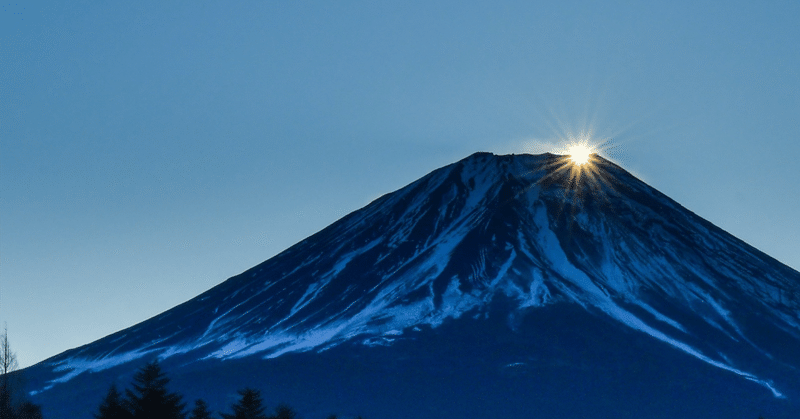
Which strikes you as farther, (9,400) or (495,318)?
(495,318)

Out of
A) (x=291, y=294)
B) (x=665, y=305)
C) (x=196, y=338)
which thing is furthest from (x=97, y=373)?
(x=665, y=305)

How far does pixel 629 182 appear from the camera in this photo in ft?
385

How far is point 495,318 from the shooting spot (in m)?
90.1

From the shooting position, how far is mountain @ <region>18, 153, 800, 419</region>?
81.1 metres

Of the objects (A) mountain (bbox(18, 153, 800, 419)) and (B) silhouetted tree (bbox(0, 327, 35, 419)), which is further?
(A) mountain (bbox(18, 153, 800, 419))

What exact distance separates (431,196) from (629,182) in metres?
19.8

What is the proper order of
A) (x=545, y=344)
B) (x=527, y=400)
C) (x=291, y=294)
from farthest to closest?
(x=291, y=294) → (x=545, y=344) → (x=527, y=400)

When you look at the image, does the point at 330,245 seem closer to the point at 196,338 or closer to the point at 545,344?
the point at 196,338

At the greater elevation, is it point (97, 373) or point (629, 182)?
point (629, 182)

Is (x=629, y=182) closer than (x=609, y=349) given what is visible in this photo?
No

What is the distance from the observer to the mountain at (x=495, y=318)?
81.1 m

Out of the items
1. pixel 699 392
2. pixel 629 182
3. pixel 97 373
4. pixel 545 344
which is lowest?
pixel 699 392

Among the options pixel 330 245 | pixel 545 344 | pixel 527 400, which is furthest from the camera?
pixel 330 245

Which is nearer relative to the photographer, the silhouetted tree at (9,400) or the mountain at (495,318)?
the silhouetted tree at (9,400)
